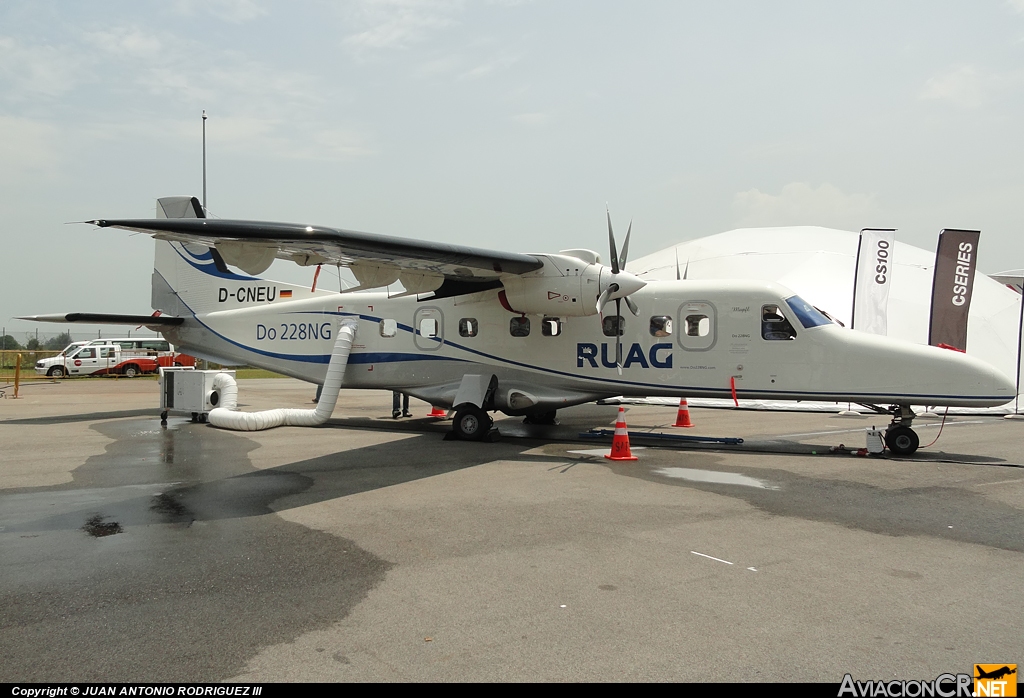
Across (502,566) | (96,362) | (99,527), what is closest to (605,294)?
(502,566)

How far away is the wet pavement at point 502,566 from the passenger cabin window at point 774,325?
2085 mm

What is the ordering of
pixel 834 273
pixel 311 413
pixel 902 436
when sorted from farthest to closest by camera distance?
pixel 834 273, pixel 311 413, pixel 902 436

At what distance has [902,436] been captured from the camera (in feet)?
37.6

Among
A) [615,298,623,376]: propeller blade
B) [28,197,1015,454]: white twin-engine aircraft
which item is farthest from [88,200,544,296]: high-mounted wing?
[615,298,623,376]: propeller blade

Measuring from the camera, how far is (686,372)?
490 inches

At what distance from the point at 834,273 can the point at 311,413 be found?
76.4 feet

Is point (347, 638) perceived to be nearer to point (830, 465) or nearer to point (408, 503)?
point (408, 503)

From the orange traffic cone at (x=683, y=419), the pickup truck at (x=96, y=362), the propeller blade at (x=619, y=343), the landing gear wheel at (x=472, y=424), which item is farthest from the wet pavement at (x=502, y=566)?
the pickup truck at (x=96, y=362)

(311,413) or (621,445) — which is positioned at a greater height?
(621,445)

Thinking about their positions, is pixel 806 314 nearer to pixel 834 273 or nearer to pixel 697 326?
pixel 697 326

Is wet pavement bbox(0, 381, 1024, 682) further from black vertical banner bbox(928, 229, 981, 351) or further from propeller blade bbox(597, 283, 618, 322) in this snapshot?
black vertical banner bbox(928, 229, 981, 351)

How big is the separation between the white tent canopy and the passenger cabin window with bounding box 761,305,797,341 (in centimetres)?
1102

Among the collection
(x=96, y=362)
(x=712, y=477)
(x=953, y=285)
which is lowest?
(x=96, y=362)

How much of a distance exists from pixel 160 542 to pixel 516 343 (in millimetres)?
8240
